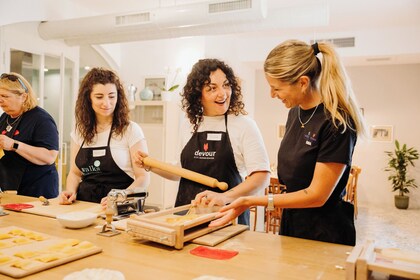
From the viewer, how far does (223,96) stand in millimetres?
1966

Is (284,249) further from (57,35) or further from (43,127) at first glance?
(57,35)

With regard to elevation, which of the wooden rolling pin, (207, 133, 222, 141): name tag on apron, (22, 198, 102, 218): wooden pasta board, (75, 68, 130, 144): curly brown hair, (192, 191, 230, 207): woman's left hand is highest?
(75, 68, 130, 144): curly brown hair

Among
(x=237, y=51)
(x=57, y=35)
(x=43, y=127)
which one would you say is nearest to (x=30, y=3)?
(x=57, y=35)

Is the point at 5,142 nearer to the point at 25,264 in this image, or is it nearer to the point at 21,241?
the point at 21,241

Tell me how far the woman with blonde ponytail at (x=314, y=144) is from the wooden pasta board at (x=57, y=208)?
28.3 inches

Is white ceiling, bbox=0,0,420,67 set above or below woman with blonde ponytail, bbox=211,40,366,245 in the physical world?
above

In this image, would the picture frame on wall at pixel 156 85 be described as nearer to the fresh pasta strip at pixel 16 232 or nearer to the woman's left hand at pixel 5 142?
the woman's left hand at pixel 5 142

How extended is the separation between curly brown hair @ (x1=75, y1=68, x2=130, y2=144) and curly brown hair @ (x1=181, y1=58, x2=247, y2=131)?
372 mm

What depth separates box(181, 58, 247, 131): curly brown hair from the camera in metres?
2.01

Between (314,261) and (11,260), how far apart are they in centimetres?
91

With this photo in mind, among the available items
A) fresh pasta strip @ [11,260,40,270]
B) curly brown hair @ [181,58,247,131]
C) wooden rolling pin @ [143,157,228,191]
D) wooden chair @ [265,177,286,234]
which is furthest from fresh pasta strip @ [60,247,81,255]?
wooden chair @ [265,177,286,234]

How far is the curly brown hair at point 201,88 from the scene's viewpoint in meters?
2.01

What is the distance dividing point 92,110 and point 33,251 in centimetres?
114

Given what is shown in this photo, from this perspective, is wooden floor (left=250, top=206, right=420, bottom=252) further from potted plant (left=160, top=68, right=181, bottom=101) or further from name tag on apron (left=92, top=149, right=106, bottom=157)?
name tag on apron (left=92, top=149, right=106, bottom=157)
